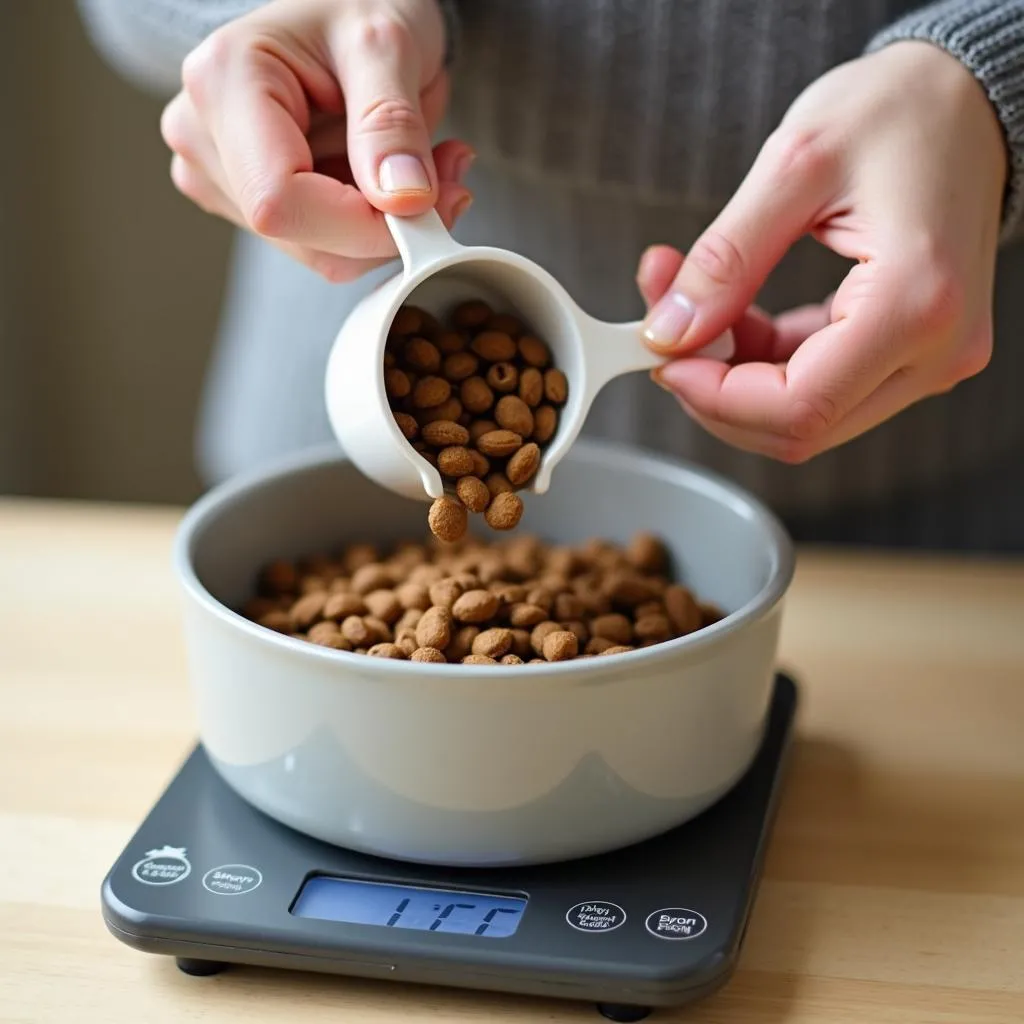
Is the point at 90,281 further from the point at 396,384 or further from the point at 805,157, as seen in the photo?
the point at 805,157

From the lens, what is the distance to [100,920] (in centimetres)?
76

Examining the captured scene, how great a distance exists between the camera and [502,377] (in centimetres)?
83

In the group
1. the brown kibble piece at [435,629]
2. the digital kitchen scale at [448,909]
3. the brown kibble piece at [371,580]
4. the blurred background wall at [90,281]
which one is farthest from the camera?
the blurred background wall at [90,281]

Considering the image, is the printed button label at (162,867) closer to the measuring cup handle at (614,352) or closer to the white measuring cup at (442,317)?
the white measuring cup at (442,317)

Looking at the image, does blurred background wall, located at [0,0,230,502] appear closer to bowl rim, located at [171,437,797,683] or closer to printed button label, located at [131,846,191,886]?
bowl rim, located at [171,437,797,683]

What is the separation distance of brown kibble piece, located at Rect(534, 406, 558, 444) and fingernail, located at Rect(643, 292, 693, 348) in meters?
0.07

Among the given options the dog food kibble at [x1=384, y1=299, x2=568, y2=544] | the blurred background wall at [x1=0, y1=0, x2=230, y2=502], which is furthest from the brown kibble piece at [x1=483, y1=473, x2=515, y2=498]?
the blurred background wall at [x1=0, y1=0, x2=230, y2=502]

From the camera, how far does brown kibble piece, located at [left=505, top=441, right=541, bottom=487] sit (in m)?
0.81

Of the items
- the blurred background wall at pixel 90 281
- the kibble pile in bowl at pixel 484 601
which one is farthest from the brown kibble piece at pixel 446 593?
the blurred background wall at pixel 90 281

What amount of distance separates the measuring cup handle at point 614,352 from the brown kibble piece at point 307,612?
22 centimetres

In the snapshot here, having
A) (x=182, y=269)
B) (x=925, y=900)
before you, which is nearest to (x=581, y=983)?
(x=925, y=900)

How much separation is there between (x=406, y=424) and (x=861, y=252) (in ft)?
0.88

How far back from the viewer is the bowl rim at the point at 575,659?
2.28 feet

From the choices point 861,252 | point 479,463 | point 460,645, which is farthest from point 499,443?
point 861,252
